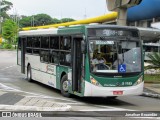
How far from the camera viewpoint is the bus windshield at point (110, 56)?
1456 centimetres

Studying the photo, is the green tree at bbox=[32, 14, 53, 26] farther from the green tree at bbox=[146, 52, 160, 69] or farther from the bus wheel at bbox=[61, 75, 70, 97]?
the bus wheel at bbox=[61, 75, 70, 97]

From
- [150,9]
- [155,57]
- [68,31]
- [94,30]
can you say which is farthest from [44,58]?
[150,9]

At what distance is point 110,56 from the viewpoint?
14.6m

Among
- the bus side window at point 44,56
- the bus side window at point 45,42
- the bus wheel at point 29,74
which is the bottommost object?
the bus wheel at point 29,74

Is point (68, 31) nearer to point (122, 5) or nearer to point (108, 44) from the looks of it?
point (108, 44)

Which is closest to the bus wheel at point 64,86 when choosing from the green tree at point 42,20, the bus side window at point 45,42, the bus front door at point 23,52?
the bus side window at point 45,42

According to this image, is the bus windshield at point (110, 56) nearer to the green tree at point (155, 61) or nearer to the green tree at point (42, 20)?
the green tree at point (155, 61)

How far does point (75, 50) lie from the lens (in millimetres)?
15570

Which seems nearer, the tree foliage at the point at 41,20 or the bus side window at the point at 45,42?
the bus side window at the point at 45,42

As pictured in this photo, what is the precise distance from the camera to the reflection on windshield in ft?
47.8

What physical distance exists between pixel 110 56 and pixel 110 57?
3 centimetres

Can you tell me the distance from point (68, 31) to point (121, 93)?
337 centimetres

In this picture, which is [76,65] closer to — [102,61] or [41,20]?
[102,61]

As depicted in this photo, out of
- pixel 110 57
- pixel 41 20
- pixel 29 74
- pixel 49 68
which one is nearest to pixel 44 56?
pixel 49 68
